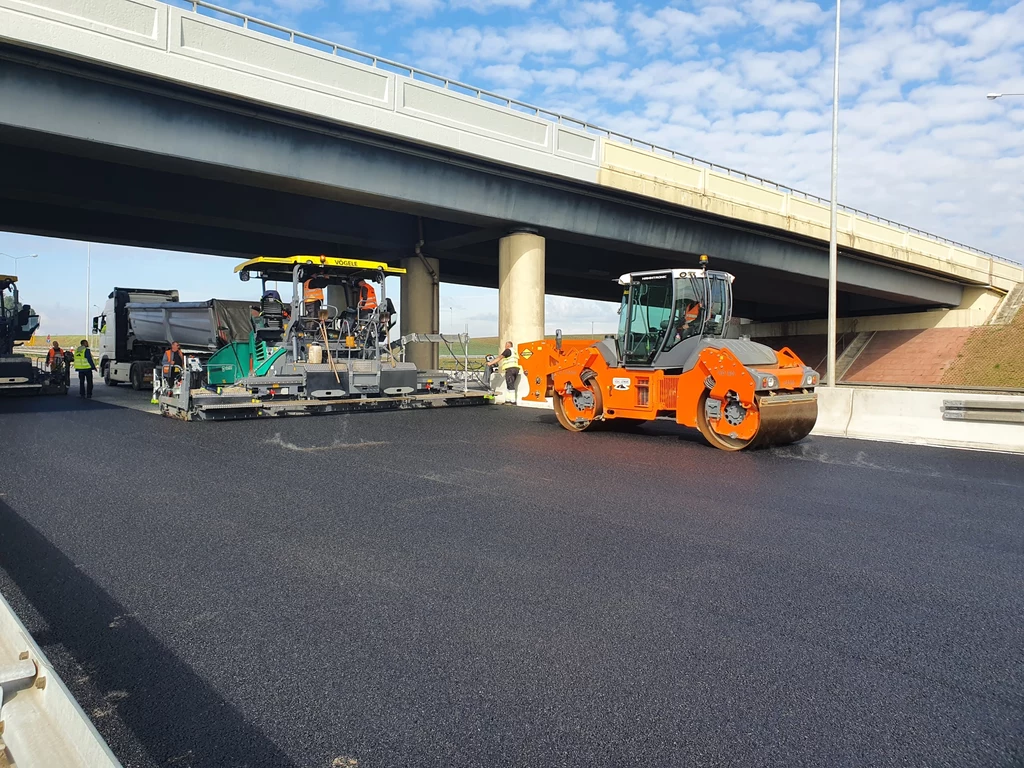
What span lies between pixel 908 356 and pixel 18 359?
3684cm

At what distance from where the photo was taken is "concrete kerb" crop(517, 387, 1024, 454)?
997 centimetres

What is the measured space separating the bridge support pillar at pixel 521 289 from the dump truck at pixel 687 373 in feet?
27.7

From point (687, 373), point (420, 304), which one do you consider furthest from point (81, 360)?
point (687, 373)

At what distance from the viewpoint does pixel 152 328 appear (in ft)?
73.9

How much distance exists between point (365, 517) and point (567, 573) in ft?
6.84

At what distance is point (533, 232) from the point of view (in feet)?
68.1

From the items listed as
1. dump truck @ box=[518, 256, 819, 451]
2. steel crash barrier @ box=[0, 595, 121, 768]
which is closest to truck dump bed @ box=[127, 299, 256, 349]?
dump truck @ box=[518, 256, 819, 451]

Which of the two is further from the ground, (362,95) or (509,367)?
(362,95)

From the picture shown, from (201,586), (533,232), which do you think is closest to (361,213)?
(533,232)

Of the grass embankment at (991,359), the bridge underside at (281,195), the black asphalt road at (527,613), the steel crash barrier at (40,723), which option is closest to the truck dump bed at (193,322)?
the bridge underside at (281,195)

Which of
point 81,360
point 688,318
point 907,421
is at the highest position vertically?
point 688,318

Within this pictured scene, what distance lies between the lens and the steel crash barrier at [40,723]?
189 cm

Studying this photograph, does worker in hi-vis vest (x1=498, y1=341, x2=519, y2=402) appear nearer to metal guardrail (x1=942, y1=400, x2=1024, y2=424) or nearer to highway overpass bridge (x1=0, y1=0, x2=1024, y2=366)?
highway overpass bridge (x1=0, y1=0, x2=1024, y2=366)

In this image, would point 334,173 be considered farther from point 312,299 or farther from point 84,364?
point 84,364
